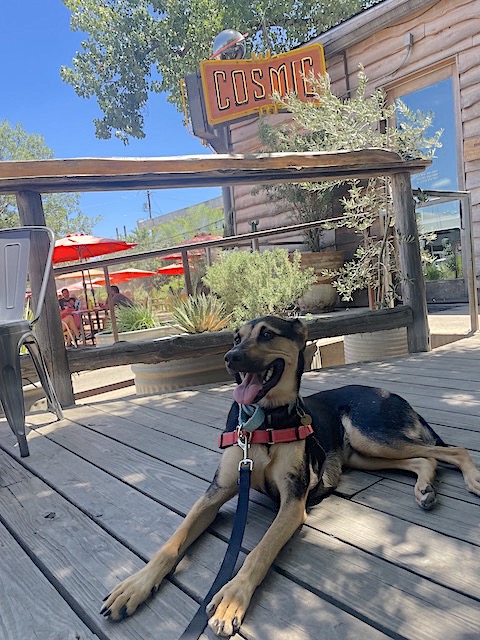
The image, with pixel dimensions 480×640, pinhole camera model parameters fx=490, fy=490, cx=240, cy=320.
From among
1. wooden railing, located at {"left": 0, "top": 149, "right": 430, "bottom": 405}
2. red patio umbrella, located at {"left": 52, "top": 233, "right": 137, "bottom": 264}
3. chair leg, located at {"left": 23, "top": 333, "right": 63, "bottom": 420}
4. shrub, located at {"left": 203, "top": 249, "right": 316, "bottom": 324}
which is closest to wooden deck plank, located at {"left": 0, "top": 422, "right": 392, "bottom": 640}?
chair leg, located at {"left": 23, "top": 333, "right": 63, "bottom": 420}

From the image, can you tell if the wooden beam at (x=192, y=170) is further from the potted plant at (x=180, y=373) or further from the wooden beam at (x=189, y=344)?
the potted plant at (x=180, y=373)

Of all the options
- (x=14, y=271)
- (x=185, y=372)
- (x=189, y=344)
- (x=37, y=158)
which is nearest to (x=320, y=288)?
(x=185, y=372)

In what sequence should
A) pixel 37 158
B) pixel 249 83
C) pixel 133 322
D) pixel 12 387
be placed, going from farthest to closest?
pixel 37 158, pixel 249 83, pixel 133 322, pixel 12 387

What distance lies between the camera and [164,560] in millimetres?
1442

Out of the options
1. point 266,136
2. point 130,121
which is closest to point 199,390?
point 266,136

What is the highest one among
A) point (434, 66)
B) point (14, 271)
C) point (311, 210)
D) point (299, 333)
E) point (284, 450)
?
point (434, 66)

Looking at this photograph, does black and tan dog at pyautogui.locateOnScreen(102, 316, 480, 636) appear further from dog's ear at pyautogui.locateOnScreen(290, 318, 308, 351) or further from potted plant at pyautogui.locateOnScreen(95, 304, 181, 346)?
potted plant at pyautogui.locateOnScreen(95, 304, 181, 346)

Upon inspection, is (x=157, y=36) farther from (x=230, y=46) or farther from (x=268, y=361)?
(x=268, y=361)

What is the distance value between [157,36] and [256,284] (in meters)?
13.2

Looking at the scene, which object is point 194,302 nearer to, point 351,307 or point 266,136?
point 351,307

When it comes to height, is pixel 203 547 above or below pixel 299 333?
below

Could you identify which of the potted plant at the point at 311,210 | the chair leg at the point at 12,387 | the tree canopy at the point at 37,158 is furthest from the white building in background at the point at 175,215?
the chair leg at the point at 12,387

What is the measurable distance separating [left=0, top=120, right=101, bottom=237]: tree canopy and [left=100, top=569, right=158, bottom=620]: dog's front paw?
23478 mm

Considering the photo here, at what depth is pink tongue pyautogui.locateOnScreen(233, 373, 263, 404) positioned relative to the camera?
1.72 metres
